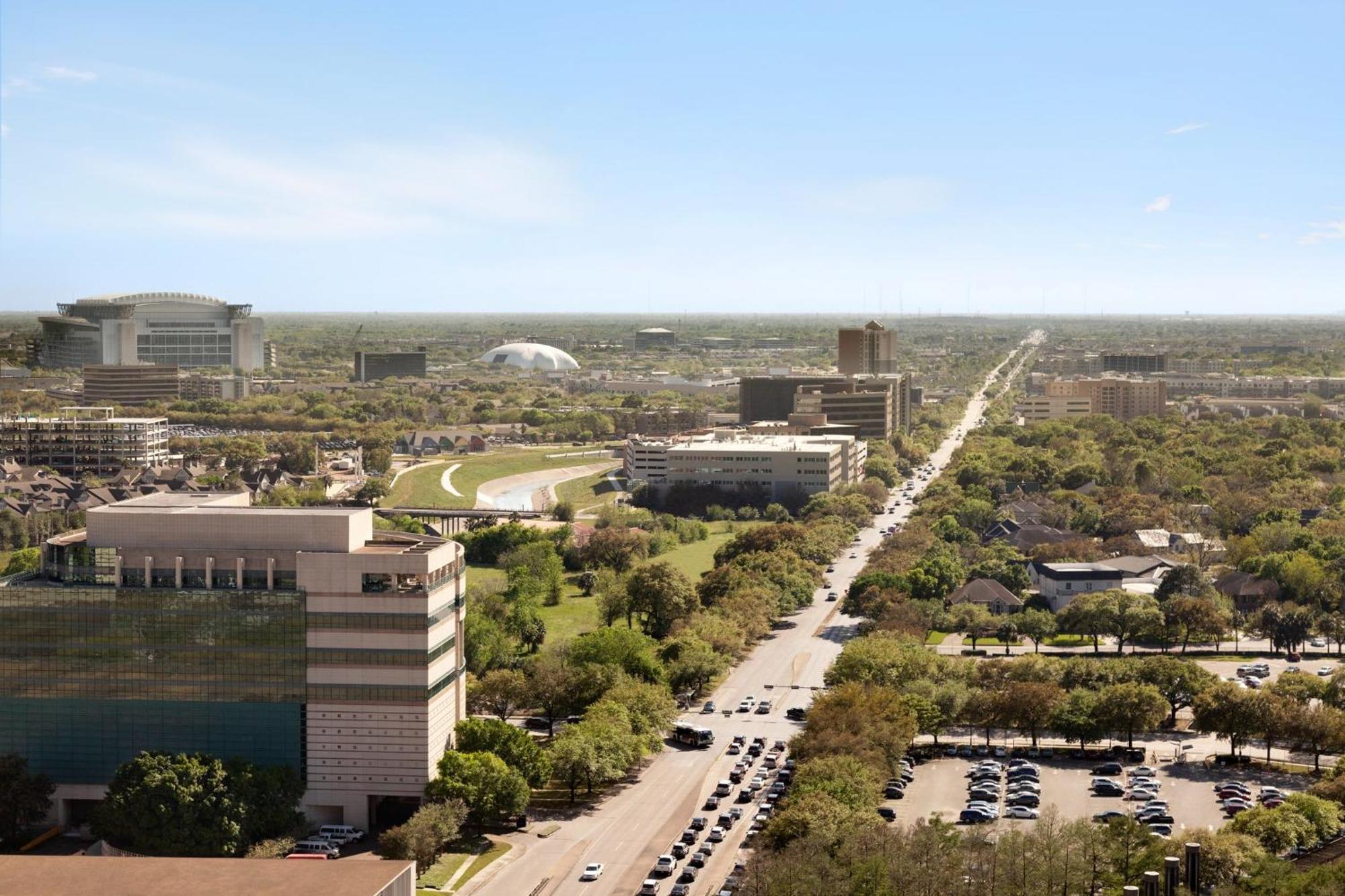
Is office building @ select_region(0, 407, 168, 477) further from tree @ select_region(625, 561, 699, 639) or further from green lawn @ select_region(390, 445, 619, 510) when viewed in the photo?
tree @ select_region(625, 561, 699, 639)

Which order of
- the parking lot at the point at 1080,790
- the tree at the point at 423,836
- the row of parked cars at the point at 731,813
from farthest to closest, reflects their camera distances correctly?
the parking lot at the point at 1080,790, the tree at the point at 423,836, the row of parked cars at the point at 731,813

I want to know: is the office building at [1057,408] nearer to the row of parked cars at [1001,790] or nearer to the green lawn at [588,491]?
the green lawn at [588,491]

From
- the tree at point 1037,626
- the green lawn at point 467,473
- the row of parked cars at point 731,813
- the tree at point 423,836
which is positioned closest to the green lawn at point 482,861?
the tree at point 423,836

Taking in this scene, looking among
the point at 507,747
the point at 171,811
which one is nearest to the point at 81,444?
the point at 507,747

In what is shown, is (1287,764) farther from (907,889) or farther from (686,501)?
(686,501)

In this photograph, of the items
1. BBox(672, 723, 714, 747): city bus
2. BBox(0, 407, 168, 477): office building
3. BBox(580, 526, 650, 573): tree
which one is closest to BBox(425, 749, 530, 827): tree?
BBox(672, 723, 714, 747): city bus

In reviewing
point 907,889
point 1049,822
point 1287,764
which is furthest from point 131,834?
point 1287,764

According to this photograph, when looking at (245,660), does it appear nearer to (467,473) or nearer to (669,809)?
(669,809)
